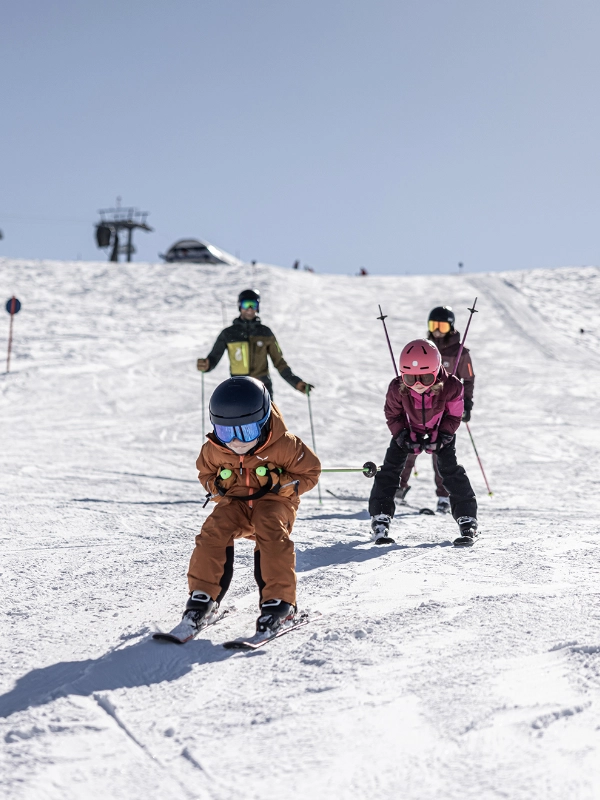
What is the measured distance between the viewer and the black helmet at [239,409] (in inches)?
143

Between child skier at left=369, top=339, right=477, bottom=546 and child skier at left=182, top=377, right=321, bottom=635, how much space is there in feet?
5.83

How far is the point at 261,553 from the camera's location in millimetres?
3629

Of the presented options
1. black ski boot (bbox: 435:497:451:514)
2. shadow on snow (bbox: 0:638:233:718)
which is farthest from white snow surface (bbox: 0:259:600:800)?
black ski boot (bbox: 435:497:451:514)

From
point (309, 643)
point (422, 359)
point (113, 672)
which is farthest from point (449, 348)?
point (113, 672)

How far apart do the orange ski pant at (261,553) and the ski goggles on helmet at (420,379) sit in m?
2.11

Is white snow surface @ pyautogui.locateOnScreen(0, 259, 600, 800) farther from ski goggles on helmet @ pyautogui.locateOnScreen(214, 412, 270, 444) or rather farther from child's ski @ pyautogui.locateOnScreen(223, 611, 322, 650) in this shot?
ski goggles on helmet @ pyautogui.locateOnScreen(214, 412, 270, 444)

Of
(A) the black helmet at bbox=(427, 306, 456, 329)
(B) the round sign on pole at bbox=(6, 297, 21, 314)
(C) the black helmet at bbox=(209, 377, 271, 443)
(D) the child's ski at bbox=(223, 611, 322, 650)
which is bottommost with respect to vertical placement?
(D) the child's ski at bbox=(223, 611, 322, 650)

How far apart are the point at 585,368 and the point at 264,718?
16.1 m

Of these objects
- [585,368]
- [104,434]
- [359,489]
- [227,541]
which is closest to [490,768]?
[227,541]

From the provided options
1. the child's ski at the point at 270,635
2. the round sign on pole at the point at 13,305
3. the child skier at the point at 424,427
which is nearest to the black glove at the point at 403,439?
the child skier at the point at 424,427

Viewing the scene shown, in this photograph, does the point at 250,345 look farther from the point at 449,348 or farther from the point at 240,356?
the point at 449,348

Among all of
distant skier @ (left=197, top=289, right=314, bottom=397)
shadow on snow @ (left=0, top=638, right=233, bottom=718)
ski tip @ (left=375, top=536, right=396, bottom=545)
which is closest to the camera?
shadow on snow @ (left=0, top=638, right=233, bottom=718)

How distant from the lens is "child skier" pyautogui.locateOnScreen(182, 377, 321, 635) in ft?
11.7

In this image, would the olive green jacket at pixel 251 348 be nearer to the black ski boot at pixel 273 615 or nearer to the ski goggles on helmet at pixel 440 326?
the ski goggles on helmet at pixel 440 326
